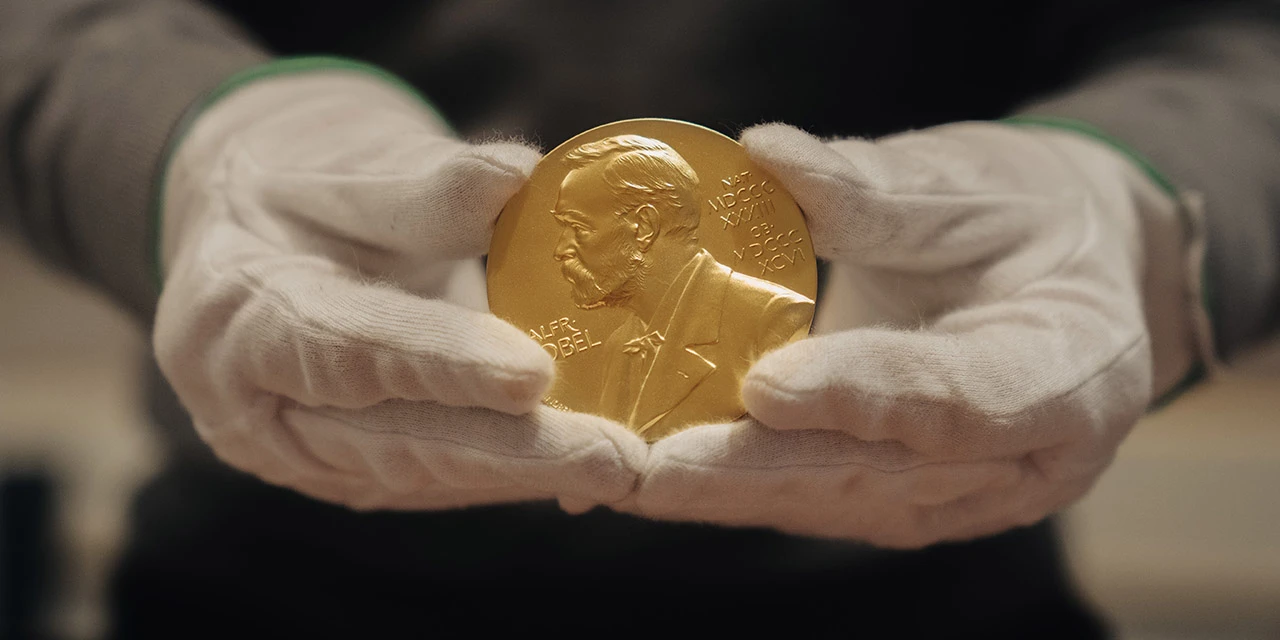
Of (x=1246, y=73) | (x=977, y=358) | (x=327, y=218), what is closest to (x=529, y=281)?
(x=327, y=218)

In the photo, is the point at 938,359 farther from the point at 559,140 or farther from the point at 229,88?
the point at 229,88

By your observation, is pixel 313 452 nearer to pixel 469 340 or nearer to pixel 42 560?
pixel 469 340

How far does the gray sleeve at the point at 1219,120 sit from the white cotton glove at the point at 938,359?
13 centimetres

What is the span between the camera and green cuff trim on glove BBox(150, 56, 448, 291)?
1.20 metres

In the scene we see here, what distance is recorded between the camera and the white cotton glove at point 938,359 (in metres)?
0.83

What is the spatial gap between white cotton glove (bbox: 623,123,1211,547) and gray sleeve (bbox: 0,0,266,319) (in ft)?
2.89

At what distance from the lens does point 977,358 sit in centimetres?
87

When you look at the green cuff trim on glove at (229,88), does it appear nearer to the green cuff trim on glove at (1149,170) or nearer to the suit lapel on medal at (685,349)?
the suit lapel on medal at (685,349)

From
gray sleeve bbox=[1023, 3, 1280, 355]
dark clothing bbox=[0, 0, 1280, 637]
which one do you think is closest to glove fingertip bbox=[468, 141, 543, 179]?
dark clothing bbox=[0, 0, 1280, 637]

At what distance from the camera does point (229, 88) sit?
1.24 m

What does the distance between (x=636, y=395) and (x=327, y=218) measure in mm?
422

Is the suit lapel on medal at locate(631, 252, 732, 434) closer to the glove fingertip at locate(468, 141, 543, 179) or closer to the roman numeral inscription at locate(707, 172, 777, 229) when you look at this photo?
the roman numeral inscription at locate(707, 172, 777, 229)
